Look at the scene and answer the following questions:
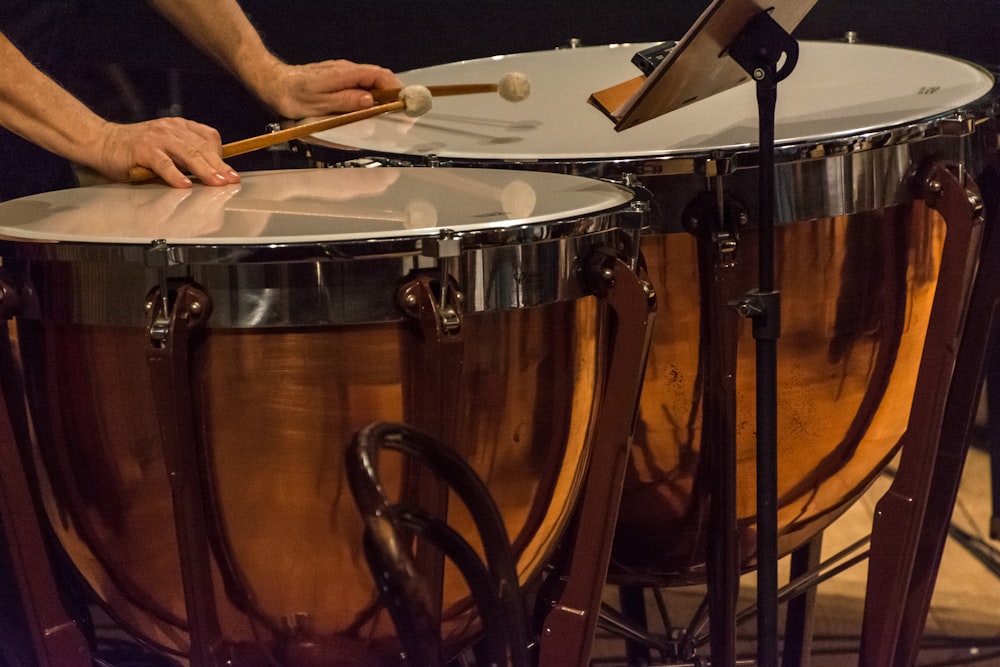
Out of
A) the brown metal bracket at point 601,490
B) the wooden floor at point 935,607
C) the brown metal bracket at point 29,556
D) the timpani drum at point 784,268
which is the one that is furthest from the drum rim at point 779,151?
the wooden floor at point 935,607

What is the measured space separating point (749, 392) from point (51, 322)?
1.71 feet

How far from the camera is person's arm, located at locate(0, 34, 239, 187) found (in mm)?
894

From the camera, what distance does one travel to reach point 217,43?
126 cm

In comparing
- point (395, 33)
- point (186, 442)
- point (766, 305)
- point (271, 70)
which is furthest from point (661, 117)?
Answer: point (395, 33)

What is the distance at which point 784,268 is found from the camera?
88 cm

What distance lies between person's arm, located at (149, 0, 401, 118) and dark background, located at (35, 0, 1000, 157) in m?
0.29

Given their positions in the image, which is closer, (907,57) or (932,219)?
(932,219)

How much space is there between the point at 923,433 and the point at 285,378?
545 mm

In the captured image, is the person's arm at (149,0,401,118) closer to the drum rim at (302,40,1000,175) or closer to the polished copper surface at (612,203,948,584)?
the drum rim at (302,40,1000,175)

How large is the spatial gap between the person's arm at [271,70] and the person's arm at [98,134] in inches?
10.4

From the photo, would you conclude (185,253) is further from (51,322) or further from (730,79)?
(730,79)

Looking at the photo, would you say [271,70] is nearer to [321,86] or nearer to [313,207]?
[321,86]

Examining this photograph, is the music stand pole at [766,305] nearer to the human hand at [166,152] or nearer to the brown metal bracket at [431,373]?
the brown metal bracket at [431,373]

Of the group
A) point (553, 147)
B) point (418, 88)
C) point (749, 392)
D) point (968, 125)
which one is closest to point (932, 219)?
point (968, 125)
